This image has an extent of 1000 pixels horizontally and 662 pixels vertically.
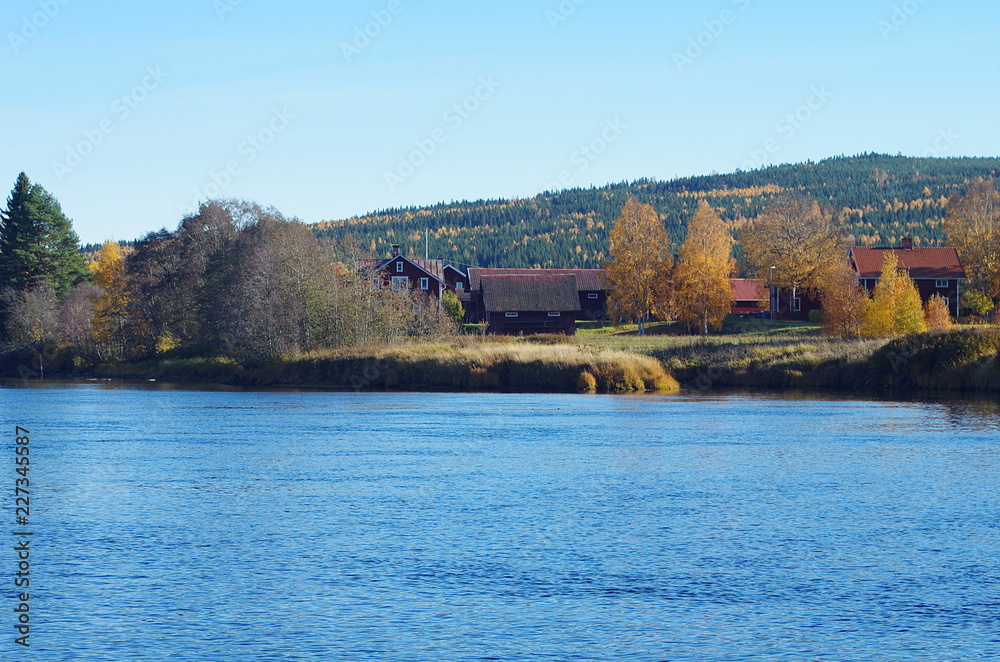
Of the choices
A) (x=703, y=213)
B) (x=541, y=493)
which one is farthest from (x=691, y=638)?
(x=703, y=213)

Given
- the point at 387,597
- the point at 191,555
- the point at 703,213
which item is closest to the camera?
the point at 387,597

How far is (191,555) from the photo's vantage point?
1499 cm

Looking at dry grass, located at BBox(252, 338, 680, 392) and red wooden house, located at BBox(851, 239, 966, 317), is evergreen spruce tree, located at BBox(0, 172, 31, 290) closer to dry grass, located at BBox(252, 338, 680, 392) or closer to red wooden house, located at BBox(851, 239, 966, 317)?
dry grass, located at BBox(252, 338, 680, 392)

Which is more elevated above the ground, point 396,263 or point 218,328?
point 396,263

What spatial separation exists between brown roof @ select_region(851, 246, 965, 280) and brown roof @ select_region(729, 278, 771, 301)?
50.0 ft

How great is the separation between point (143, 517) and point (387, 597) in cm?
661

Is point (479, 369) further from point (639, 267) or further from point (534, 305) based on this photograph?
point (534, 305)

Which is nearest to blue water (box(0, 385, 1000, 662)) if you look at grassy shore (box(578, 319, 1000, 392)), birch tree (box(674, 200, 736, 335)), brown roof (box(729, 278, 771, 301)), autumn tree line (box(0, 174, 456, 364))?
grassy shore (box(578, 319, 1000, 392))

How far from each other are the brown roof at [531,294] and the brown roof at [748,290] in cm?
2168

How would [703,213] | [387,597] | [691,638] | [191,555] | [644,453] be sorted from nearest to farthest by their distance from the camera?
[691,638] → [387,597] → [191,555] → [644,453] → [703,213]

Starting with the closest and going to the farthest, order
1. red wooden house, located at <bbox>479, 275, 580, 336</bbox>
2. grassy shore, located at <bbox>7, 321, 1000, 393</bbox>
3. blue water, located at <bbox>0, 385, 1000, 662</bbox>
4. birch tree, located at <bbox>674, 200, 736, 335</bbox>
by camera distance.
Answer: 1. blue water, located at <bbox>0, 385, 1000, 662</bbox>
2. grassy shore, located at <bbox>7, 321, 1000, 393</bbox>
3. birch tree, located at <bbox>674, 200, 736, 335</bbox>
4. red wooden house, located at <bbox>479, 275, 580, 336</bbox>

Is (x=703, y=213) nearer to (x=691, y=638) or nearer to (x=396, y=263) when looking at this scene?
(x=396, y=263)

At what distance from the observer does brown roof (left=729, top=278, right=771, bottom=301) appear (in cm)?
10962

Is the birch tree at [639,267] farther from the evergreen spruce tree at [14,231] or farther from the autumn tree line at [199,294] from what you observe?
the evergreen spruce tree at [14,231]
